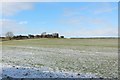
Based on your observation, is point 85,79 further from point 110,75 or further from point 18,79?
point 18,79

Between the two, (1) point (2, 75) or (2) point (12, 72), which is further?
(2) point (12, 72)

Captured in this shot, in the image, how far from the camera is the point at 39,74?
584 inches

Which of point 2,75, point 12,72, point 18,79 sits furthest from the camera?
point 12,72

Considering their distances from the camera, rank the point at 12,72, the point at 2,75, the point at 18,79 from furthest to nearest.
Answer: the point at 12,72 < the point at 2,75 < the point at 18,79

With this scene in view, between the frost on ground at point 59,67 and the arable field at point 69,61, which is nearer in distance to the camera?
the frost on ground at point 59,67

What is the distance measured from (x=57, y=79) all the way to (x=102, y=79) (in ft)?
8.68

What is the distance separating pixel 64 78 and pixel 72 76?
31.5 inches

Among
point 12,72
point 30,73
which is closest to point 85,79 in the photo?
point 30,73

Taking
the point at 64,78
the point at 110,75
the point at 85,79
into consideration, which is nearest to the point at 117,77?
the point at 110,75

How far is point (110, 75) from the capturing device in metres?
15.8

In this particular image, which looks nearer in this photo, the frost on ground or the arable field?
the frost on ground

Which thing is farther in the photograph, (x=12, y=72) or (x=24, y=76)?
(x=12, y=72)

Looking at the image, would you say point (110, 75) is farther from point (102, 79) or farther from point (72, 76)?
point (72, 76)

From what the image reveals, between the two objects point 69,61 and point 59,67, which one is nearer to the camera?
point 59,67
